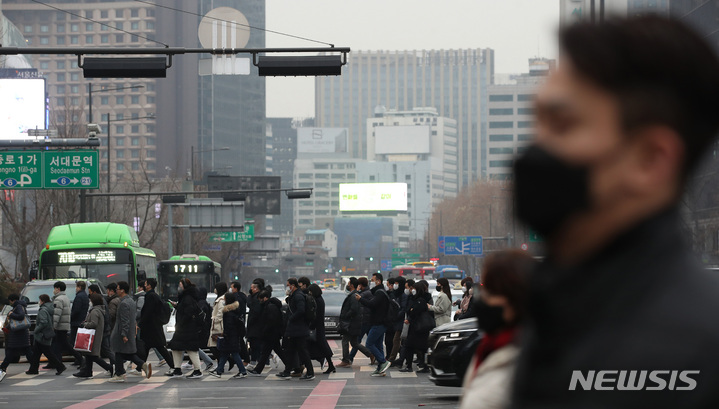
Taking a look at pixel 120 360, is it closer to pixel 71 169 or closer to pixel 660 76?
pixel 71 169

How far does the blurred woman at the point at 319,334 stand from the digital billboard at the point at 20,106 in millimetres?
26640

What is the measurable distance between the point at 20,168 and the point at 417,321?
1770cm

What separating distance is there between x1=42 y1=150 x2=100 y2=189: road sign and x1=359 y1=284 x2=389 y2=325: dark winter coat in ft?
51.3

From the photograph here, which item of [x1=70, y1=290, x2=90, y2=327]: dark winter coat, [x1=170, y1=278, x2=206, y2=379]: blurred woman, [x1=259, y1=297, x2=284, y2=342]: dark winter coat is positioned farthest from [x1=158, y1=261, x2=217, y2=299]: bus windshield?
[x1=170, y1=278, x2=206, y2=379]: blurred woman

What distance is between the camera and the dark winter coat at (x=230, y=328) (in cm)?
2095

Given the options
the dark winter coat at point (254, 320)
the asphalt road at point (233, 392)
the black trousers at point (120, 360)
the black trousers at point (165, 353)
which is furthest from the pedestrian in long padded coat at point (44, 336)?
the dark winter coat at point (254, 320)

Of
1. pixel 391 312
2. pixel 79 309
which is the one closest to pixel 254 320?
pixel 391 312

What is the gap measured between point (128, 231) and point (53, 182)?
2.71m

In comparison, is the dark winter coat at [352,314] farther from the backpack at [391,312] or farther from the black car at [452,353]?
the black car at [452,353]

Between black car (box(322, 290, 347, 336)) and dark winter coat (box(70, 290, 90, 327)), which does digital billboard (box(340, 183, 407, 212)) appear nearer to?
black car (box(322, 290, 347, 336))

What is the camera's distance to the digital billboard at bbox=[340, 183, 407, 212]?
147m

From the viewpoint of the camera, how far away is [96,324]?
69.5 feet

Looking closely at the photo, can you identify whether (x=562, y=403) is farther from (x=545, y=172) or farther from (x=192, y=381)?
(x=192, y=381)

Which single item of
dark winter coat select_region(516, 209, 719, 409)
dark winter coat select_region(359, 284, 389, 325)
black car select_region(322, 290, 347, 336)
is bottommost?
black car select_region(322, 290, 347, 336)
